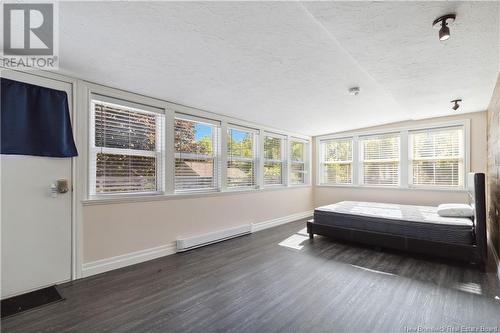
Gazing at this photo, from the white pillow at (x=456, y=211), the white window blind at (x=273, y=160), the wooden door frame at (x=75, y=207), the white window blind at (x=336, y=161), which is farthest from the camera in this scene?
the white window blind at (x=336, y=161)

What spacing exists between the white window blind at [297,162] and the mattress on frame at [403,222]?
75.3 inches

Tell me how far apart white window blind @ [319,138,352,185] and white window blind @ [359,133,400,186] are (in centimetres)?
35

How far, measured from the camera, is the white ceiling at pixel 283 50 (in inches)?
64.2

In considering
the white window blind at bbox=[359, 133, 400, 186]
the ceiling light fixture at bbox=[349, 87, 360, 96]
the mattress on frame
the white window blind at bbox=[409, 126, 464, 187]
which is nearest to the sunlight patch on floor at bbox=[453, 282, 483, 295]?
the mattress on frame

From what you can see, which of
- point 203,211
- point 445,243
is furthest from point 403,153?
point 203,211

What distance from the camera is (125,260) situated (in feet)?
9.84

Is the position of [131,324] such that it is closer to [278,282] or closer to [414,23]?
[278,282]

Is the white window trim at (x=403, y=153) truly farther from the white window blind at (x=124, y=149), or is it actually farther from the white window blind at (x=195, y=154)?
the white window blind at (x=124, y=149)

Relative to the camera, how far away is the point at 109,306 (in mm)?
2092

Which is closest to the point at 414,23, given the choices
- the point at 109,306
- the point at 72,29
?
the point at 72,29

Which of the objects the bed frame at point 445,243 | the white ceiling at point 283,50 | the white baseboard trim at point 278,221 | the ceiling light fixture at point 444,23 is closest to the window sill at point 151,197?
the white baseboard trim at point 278,221

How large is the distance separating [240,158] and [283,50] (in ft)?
8.87

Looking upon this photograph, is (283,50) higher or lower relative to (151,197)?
higher

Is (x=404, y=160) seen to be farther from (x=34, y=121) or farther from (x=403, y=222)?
(x=34, y=121)
